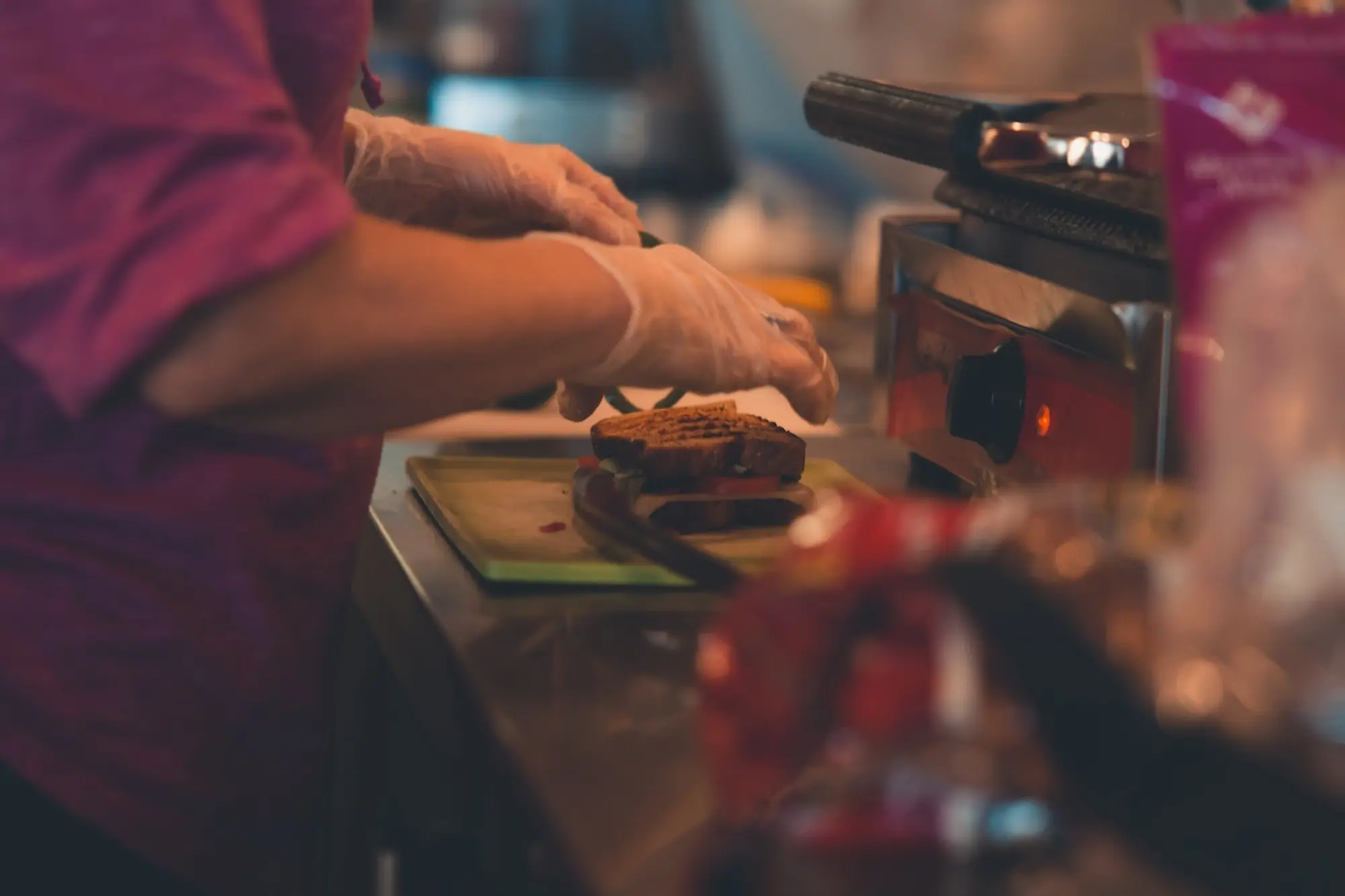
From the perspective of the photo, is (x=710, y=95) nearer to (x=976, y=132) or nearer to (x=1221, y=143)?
(x=976, y=132)

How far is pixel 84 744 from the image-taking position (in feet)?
3.05

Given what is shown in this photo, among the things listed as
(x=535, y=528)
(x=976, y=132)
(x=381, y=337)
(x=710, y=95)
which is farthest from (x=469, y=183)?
(x=710, y=95)

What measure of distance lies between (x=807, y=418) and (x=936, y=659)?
657 mm

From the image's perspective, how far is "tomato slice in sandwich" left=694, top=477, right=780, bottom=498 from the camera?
120cm

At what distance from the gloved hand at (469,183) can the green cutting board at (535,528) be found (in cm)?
22

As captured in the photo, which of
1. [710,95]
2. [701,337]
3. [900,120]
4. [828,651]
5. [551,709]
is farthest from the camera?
[710,95]

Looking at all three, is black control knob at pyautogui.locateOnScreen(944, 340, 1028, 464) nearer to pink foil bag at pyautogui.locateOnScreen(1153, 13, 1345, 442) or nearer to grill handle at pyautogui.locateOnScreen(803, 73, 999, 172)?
grill handle at pyautogui.locateOnScreen(803, 73, 999, 172)

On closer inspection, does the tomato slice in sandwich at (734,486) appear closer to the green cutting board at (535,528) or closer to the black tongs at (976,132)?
the green cutting board at (535,528)

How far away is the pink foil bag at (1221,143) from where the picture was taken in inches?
24.3

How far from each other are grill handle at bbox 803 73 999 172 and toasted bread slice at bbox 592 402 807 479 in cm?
25

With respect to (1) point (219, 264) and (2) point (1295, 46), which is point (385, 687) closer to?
(1) point (219, 264)

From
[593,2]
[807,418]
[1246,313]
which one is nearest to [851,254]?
[593,2]

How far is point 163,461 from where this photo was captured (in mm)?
919

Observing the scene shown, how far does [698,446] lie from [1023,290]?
27 cm
